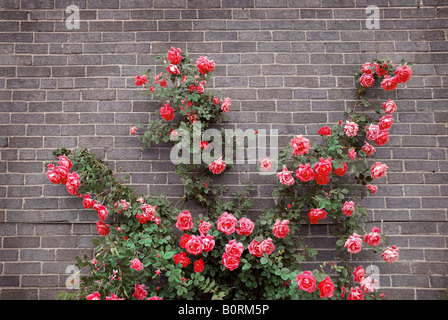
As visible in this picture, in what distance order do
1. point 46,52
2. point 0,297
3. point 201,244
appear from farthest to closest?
point 46,52 < point 0,297 < point 201,244

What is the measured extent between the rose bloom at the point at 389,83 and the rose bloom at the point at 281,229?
1260 millimetres

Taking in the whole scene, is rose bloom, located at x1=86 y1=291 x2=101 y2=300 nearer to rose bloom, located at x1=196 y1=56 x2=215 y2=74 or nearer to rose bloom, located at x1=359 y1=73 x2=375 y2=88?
rose bloom, located at x1=196 y1=56 x2=215 y2=74

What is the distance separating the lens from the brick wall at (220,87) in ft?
7.68

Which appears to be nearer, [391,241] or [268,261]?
[268,261]

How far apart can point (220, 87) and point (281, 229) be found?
1.21m

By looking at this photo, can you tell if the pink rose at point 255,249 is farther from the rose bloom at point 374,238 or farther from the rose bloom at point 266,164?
the rose bloom at point 374,238

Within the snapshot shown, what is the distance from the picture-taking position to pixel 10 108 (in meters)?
2.42

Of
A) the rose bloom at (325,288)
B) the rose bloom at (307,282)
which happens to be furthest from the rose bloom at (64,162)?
the rose bloom at (325,288)

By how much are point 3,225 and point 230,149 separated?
6.15 ft

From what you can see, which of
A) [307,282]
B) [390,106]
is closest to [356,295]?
[307,282]

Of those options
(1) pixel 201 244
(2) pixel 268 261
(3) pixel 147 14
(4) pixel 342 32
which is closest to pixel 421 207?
(2) pixel 268 261

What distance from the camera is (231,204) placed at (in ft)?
7.27

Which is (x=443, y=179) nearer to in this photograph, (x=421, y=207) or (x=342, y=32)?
(x=421, y=207)

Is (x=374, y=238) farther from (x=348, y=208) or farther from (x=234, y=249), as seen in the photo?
(x=234, y=249)
